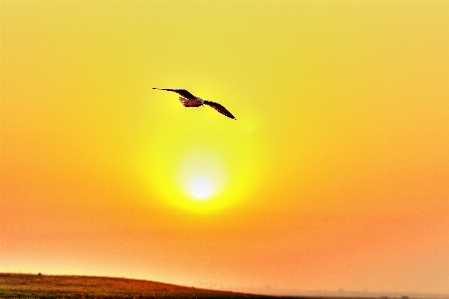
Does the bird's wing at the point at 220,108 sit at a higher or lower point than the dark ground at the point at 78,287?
higher

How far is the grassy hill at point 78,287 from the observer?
Answer: 56.2m

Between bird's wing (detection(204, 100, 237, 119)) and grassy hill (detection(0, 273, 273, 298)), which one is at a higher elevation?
bird's wing (detection(204, 100, 237, 119))

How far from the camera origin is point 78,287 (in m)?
65.4

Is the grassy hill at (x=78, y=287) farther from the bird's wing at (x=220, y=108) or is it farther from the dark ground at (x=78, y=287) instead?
the bird's wing at (x=220, y=108)

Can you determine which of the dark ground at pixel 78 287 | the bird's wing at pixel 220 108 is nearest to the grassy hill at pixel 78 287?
the dark ground at pixel 78 287

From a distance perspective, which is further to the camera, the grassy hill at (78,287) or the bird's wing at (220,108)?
the grassy hill at (78,287)

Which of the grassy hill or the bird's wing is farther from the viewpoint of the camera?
the grassy hill

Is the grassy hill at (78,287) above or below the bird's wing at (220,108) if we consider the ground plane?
below

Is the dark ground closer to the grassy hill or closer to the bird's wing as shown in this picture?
the grassy hill

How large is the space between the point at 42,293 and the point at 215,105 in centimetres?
3166

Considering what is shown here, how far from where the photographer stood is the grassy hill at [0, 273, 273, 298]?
5622cm

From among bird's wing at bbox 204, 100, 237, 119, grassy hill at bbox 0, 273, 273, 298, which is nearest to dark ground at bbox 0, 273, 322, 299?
grassy hill at bbox 0, 273, 273, 298

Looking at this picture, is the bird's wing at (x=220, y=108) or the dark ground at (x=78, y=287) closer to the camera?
the bird's wing at (x=220, y=108)

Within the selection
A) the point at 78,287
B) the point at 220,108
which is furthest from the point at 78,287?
the point at 220,108
